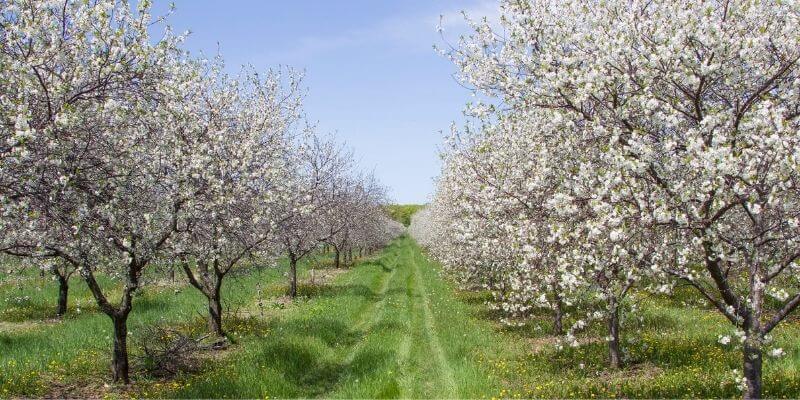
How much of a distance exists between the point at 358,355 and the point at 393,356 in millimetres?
1051

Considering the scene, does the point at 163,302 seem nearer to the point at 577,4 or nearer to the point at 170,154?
the point at 170,154

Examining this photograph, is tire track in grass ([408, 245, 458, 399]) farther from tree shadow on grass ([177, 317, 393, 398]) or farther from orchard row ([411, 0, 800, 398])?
orchard row ([411, 0, 800, 398])

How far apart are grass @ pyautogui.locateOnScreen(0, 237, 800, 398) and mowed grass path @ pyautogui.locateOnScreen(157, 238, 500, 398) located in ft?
0.15

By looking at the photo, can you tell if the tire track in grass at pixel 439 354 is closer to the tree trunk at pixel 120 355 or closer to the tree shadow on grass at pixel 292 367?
the tree shadow on grass at pixel 292 367

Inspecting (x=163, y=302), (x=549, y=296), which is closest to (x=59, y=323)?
(x=163, y=302)

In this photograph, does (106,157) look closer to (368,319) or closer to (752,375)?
(752,375)

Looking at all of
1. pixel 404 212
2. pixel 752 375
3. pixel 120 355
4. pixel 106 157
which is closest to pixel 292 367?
pixel 120 355

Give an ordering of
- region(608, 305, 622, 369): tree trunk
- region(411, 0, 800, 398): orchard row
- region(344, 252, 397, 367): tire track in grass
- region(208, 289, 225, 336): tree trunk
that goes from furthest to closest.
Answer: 1. region(208, 289, 225, 336): tree trunk
2. region(344, 252, 397, 367): tire track in grass
3. region(608, 305, 622, 369): tree trunk
4. region(411, 0, 800, 398): orchard row

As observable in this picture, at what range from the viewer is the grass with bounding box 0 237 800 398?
450 inches

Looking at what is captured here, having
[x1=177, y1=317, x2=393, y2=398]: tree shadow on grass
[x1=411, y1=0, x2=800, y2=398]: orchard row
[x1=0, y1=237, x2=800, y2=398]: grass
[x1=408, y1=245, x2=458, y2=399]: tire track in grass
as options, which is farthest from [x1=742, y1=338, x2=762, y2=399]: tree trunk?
[x1=177, y1=317, x2=393, y2=398]: tree shadow on grass

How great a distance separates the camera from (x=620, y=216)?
7766 millimetres

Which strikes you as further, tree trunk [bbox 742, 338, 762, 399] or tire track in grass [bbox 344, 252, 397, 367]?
tire track in grass [bbox 344, 252, 397, 367]

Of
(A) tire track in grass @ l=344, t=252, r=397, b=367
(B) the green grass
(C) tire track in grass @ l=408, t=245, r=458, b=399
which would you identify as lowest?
(C) tire track in grass @ l=408, t=245, r=458, b=399

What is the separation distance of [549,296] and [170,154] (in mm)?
14209
